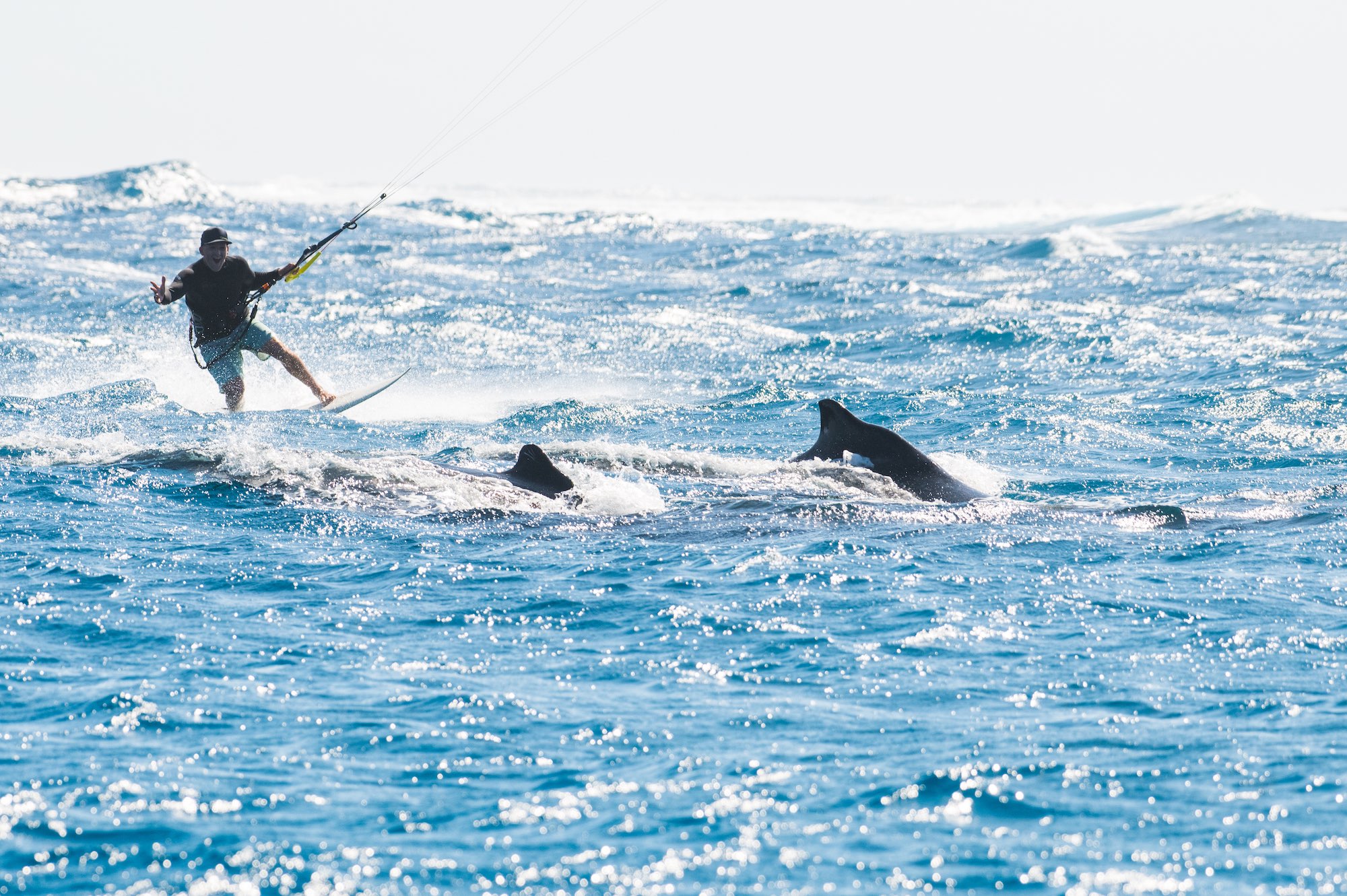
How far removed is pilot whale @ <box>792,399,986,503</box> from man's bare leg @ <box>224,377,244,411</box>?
810 cm

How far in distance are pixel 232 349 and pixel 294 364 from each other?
0.76 metres

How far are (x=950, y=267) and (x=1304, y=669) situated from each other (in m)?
38.0

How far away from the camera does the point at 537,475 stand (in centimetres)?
1385

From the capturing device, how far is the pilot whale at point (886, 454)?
1380cm

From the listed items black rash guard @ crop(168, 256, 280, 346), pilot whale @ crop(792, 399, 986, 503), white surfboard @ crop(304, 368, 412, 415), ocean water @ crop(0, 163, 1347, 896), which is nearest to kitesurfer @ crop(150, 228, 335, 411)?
black rash guard @ crop(168, 256, 280, 346)

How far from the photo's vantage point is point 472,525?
499 inches

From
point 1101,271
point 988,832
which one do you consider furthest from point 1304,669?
point 1101,271

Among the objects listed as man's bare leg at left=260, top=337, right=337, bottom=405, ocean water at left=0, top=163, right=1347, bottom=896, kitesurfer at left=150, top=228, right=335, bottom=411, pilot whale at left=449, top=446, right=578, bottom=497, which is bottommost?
ocean water at left=0, top=163, right=1347, bottom=896

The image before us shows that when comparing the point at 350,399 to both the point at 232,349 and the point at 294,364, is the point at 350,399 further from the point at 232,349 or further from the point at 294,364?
the point at 232,349

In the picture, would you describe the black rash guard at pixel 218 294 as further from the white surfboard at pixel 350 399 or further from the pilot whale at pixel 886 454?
the pilot whale at pixel 886 454

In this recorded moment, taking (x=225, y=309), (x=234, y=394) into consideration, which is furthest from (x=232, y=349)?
(x=234, y=394)

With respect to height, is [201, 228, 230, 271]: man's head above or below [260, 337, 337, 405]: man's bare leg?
above

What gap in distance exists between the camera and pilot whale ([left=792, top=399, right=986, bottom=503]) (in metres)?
13.8

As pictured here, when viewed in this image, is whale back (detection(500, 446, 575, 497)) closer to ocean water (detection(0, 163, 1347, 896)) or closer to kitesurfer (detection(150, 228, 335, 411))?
ocean water (detection(0, 163, 1347, 896))
